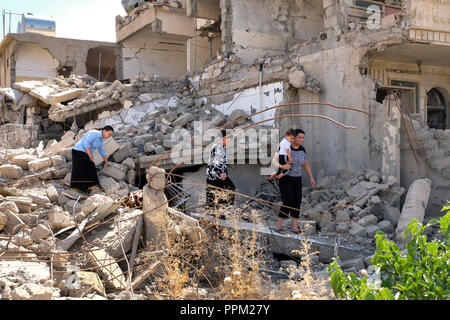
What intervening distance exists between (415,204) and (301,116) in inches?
104

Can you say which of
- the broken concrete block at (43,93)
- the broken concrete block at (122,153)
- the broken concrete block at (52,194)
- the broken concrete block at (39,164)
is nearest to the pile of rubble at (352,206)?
the broken concrete block at (122,153)

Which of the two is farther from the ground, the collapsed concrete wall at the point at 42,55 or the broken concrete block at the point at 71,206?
Answer: the collapsed concrete wall at the point at 42,55

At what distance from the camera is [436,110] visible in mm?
12984

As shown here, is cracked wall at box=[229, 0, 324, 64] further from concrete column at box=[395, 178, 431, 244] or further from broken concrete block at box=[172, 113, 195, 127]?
concrete column at box=[395, 178, 431, 244]

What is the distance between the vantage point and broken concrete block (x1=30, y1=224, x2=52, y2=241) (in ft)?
18.1

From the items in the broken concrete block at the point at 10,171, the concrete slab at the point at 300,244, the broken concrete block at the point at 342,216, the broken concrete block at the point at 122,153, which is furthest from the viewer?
the broken concrete block at the point at 122,153

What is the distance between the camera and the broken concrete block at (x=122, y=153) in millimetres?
9016

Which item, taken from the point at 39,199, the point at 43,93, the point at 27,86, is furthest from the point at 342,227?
the point at 27,86

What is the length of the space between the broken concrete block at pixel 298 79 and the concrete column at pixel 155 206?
4.92 meters

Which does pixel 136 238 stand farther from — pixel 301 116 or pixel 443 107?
pixel 443 107

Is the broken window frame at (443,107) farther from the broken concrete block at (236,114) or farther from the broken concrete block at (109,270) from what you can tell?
the broken concrete block at (109,270)

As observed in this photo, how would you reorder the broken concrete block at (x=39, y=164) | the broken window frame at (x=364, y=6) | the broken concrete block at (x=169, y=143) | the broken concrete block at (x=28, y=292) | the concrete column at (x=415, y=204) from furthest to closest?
the broken window frame at (x=364, y=6) < the broken concrete block at (x=169, y=143) < the broken concrete block at (x=39, y=164) < the concrete column at (x=415, y=204) < the broken concrete block at (x=28, y=292)
